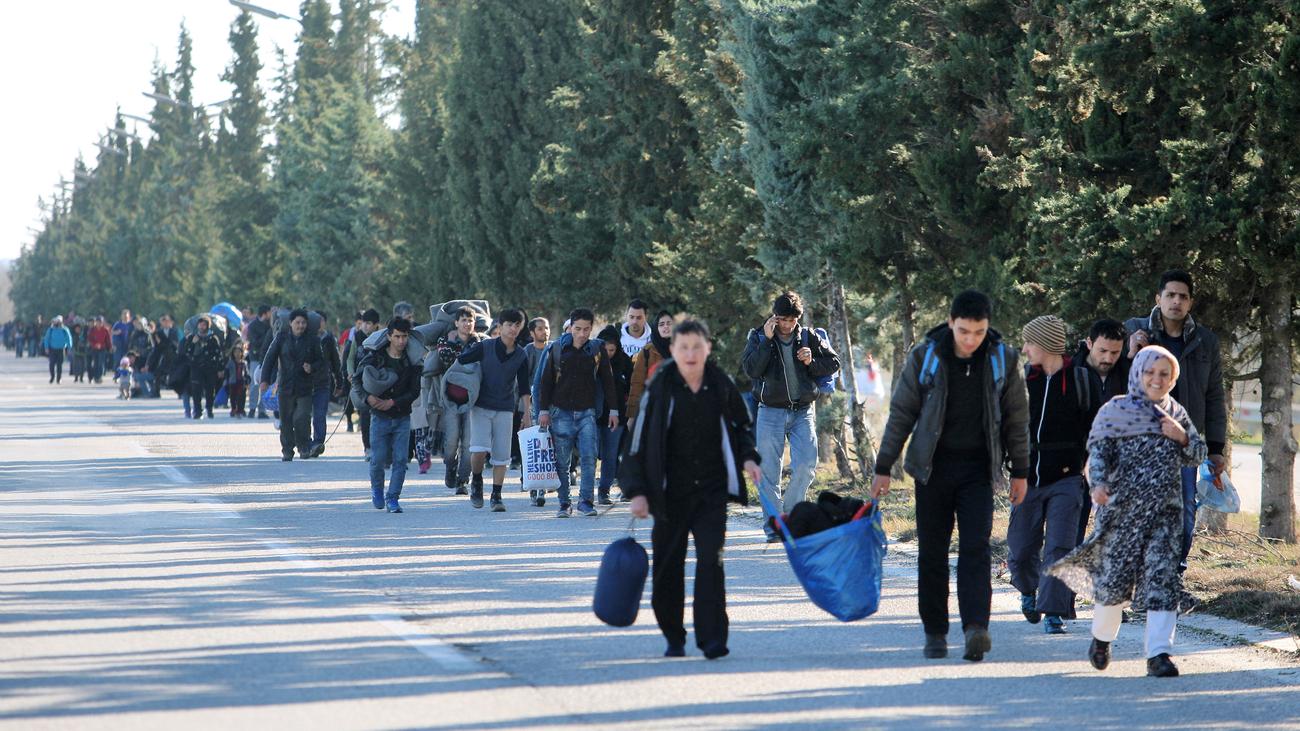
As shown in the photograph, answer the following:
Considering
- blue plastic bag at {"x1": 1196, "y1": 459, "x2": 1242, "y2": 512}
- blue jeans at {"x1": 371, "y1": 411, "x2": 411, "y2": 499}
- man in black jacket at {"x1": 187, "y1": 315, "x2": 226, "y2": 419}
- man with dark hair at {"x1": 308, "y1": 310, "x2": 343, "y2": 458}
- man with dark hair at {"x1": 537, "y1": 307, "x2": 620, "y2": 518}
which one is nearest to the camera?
blue plastic bag at {"x1": 1196, "y1": 459, "x2": 1242, "y2": 512}

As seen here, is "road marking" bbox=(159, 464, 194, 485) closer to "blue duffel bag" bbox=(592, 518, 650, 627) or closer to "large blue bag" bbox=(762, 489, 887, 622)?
"blue duffel bag" bbox=(592, 518, 650, 627)

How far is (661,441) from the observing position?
877cm

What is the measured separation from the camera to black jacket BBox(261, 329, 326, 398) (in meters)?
22.0

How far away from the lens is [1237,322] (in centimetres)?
1420

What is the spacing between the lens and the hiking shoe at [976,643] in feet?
28.8

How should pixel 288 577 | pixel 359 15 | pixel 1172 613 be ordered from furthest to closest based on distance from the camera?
pixel 359 15 < pixel 288 577 < pixel 1172 613

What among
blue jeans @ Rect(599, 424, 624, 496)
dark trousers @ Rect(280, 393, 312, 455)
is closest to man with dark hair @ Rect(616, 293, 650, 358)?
blue jeans @ Rect(599, 424, 624, 496)

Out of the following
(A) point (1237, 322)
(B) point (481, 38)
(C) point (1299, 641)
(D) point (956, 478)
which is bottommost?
(C) point (1299, 641)

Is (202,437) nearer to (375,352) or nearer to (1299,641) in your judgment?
(375,352)

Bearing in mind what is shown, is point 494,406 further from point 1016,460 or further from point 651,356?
point 1016,460

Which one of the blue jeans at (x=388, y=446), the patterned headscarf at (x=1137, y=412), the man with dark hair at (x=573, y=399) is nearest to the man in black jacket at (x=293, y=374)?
the blue jeans at (x=388, y=446)

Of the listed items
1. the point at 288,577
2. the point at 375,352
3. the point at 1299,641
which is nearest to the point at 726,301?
the point at 375,352

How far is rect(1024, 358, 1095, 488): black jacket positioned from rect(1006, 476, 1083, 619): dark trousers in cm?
8

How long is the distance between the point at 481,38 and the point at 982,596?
2957 cm
